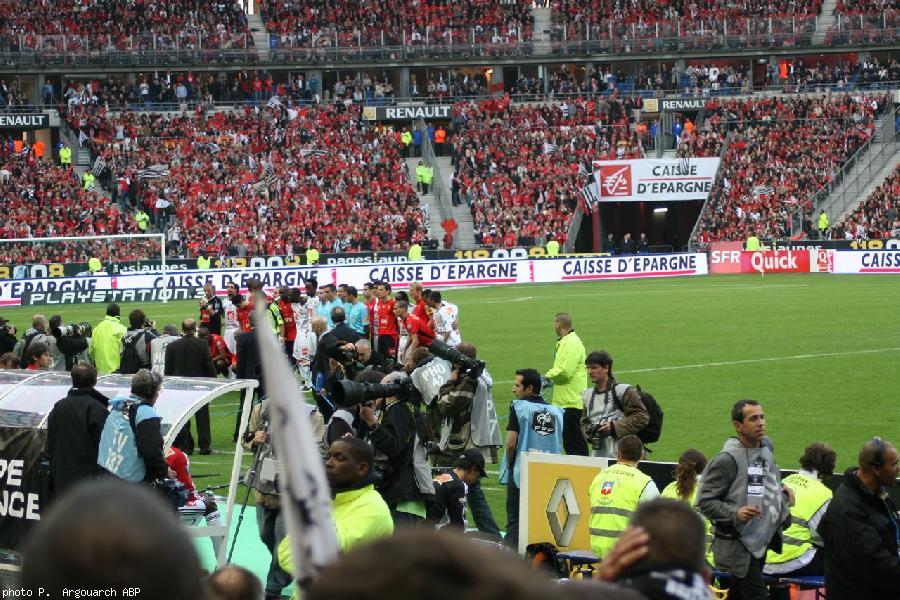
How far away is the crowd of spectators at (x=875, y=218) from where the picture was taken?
2063 inches

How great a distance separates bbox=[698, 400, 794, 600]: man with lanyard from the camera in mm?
7332

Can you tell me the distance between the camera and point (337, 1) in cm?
6875

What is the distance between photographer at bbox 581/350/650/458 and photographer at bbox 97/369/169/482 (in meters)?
3.99

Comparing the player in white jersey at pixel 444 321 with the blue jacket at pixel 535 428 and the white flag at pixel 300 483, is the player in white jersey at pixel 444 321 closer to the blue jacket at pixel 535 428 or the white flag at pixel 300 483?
the blue jacket at pixel 535 428

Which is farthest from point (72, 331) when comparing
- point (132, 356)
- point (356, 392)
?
point (356, 392)

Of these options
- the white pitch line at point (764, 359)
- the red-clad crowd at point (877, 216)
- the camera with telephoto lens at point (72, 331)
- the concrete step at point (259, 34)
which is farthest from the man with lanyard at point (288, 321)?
the concrete step at point (259, 34)

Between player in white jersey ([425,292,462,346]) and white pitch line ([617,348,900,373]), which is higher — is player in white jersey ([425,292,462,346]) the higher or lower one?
the higher one

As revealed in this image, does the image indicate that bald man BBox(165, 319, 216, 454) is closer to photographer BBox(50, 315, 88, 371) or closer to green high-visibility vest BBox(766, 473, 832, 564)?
photographer BBox(50, 315, 88, 371)

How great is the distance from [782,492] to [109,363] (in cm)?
1227

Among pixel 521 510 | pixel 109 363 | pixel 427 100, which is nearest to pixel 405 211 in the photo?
pixel 427 100

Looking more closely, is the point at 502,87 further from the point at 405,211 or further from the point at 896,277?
the point at 896,277

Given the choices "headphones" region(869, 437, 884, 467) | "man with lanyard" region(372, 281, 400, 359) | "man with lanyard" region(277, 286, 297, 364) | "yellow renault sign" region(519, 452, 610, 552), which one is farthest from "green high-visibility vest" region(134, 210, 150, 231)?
"headphones" region(869, 437, 884, 467)

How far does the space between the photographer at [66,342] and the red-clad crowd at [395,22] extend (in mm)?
49318

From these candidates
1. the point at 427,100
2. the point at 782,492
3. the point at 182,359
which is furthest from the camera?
the point at 427,100
